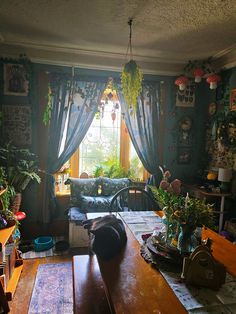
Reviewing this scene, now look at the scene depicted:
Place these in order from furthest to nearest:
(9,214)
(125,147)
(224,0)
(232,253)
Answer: (125,147) < (9,214) < (224,0) < (232,253)

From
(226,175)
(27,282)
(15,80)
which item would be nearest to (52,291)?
(27,282)

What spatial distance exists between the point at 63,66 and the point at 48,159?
126 cm

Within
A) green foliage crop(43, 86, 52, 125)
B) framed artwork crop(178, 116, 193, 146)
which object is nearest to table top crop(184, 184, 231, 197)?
framed artwork crop(178, 116, 193, 146)

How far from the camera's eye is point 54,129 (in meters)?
3.18

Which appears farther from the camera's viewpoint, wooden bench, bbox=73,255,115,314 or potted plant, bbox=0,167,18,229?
potted plant, bbox=0,167,18,229

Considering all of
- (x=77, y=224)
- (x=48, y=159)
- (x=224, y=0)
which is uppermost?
(x=224, y=0)

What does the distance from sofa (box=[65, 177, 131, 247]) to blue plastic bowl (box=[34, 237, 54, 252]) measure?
0.86 ft

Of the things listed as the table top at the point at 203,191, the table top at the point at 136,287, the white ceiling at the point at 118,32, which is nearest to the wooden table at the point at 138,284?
the table top at the point at 136,287

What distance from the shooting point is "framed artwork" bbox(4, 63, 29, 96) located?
9.90 ft

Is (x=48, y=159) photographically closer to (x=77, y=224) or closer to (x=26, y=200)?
(x=26, y=200)

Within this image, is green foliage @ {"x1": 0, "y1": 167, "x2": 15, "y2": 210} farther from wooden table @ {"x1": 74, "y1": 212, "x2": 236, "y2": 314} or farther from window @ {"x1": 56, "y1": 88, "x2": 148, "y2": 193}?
wooden table @ {"x1": 74, "y1": 212, "x2": 236, "y2": 314}

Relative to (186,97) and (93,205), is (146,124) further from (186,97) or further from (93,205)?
(93,205)

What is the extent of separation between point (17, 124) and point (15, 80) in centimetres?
56

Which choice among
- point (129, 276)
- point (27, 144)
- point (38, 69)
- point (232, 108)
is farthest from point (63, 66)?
point (129, 276)
